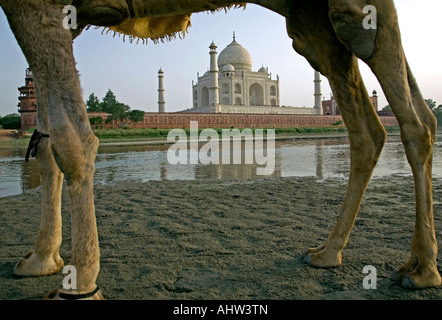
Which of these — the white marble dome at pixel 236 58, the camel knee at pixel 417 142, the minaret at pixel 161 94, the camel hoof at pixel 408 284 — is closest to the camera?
the camel hoof at pixel 408 284

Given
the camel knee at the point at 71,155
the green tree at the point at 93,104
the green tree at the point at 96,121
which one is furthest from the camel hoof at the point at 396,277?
the green tree at the point at 93,104

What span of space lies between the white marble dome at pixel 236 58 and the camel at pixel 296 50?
188 feet

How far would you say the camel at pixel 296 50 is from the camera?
1.49 metres

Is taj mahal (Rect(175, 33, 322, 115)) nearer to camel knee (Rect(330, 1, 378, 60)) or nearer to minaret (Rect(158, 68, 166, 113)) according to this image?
minaret (Rect(158, 68, 166, 113))

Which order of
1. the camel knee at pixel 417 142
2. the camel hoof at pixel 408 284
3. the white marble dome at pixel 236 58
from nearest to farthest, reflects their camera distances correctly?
the camel hoof at pixel 408 284
the camel knee at pixel 417 142
the white marble dome at pixel 236 58

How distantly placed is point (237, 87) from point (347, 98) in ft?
179

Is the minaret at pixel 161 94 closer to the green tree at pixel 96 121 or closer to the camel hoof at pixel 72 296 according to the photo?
the green tree at pixel 96 121

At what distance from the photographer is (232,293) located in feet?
5.23

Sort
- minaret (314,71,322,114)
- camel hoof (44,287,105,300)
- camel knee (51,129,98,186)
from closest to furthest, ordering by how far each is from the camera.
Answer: camel hoof (44,287,105,300) < camel knee (51,129,98,186) < minaret (314,71,322,114)

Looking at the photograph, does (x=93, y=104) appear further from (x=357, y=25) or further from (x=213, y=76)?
(x=357, y=25)

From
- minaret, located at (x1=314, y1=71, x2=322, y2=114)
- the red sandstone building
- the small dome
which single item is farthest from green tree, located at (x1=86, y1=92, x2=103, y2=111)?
minaret, located at (x1=314, y1=71, x2=322, y2=114)

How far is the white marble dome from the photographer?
57469mm

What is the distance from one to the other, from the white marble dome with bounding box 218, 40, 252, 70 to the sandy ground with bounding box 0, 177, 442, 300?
55459 millimetres

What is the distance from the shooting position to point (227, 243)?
2.34m
